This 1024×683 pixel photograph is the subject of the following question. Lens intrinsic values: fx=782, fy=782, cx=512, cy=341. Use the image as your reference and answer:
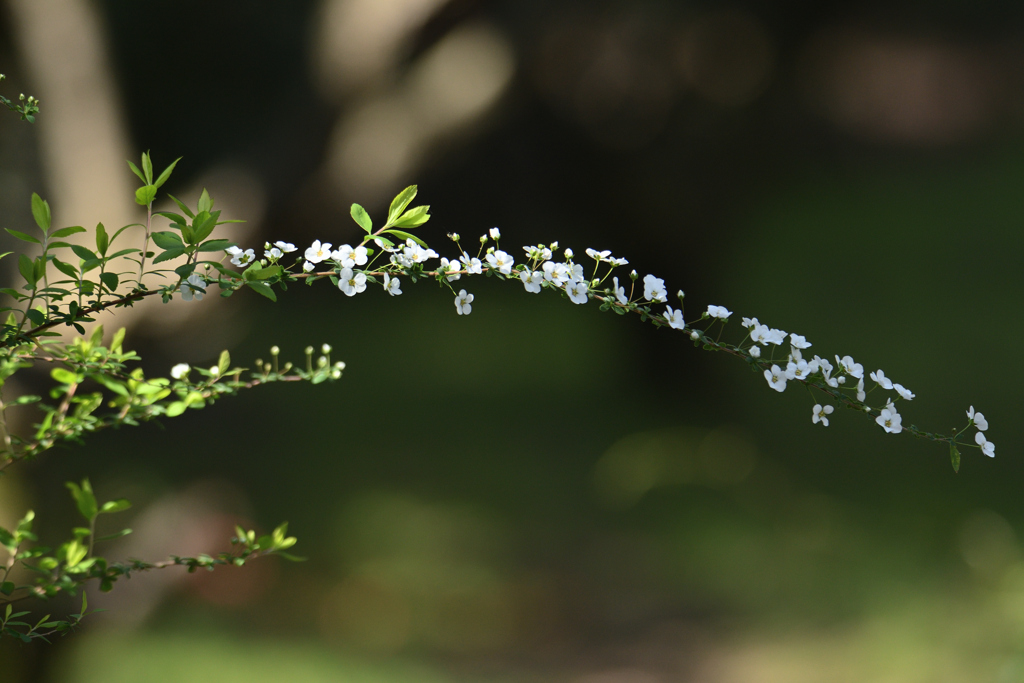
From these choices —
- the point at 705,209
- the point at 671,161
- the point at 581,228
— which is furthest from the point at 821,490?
the point at 581,228

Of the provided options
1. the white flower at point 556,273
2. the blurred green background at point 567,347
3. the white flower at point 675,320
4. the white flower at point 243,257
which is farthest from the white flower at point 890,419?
the blurred green background at point 567,347

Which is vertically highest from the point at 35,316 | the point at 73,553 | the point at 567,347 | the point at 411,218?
the point at 567,347

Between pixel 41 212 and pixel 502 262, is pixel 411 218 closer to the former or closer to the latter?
pixel 502 262

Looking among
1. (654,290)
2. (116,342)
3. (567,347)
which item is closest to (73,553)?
(116,342)

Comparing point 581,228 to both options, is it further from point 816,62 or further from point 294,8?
point 294,8

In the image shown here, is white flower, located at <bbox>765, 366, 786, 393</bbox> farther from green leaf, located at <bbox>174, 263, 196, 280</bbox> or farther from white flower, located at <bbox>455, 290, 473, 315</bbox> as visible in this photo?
green leaf, located at <bbox>174, 263, 196, 280</bbox>

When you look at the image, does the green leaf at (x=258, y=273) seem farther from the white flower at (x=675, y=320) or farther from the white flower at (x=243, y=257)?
the white flower at (x=675, y=320)
